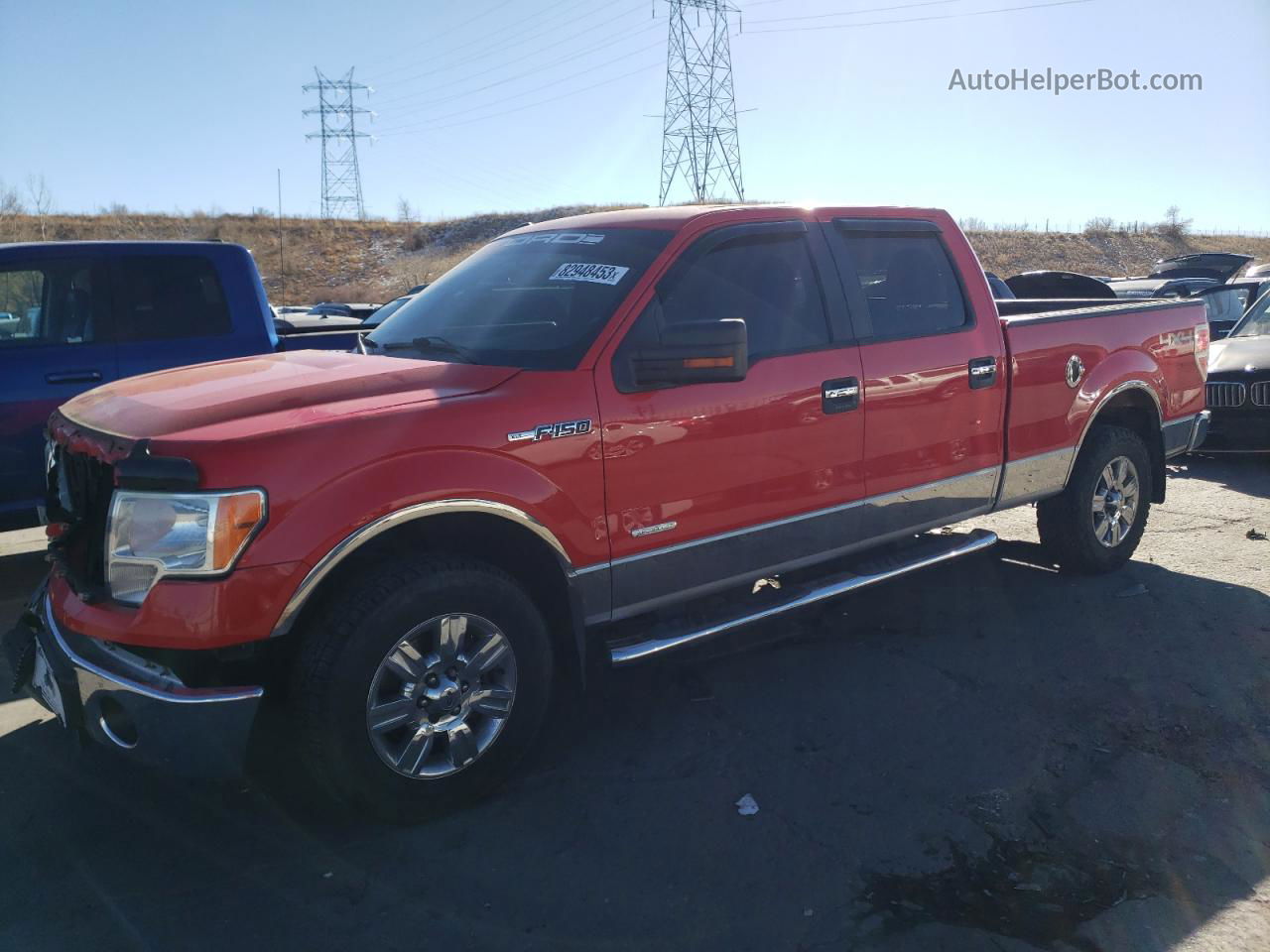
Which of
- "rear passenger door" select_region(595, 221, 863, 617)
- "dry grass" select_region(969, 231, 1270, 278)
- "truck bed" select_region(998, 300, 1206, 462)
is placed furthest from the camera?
"dry grass" select_region(969, 231, 1270, 278)

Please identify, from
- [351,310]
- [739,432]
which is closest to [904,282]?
[739,432]

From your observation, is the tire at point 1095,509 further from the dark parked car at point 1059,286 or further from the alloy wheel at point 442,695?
the dark parked car at point 1059,286

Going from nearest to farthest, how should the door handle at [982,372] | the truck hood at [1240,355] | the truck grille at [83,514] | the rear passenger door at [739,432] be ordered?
1. the truck grille at [83,514]
2. the rear passenger door at [739,432]
3. the door handle at [982,372]
4. the truck hood at [1240,355]

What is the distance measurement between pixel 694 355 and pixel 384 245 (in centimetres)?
5657

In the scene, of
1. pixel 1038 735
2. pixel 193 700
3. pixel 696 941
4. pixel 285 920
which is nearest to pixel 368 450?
pixel 193 700

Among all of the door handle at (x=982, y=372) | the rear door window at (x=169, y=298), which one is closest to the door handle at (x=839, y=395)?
the door handle at (x=982, y=372)

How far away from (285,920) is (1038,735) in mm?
2803

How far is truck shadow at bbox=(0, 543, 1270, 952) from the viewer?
9.34 ft

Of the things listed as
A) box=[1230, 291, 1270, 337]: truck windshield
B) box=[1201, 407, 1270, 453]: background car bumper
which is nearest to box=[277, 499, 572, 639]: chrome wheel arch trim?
box=[1201, 407, 1270, 453]: background car bumper

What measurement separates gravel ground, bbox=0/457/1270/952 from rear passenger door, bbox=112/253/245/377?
250cm

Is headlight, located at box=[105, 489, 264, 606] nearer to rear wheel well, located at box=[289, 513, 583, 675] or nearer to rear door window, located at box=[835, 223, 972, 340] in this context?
rear wheel well, located at box=[289, 513, 583, 675]

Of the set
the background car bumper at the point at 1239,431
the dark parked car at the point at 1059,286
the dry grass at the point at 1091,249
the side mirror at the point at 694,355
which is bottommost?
the background car bumper at the point at 1239,431

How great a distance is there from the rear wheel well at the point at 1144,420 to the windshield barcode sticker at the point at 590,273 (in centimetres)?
334

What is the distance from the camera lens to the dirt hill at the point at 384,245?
1879 inches
